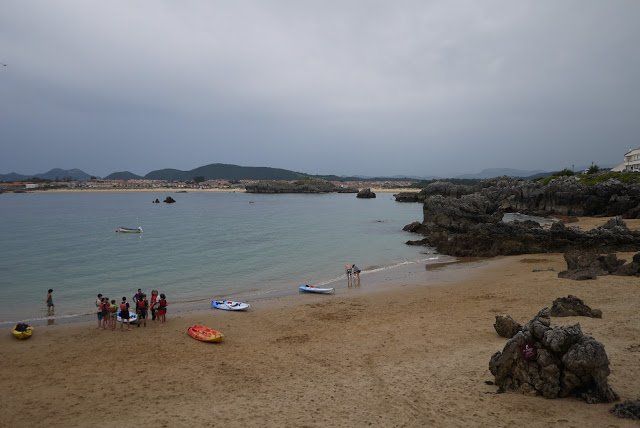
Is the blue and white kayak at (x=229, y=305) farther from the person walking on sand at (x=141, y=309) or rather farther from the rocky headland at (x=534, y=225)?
the rocky headland at (x=534, y=225)

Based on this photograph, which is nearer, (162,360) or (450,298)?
(162,360)

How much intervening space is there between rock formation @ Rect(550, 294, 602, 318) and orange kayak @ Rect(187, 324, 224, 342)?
38.3 feet

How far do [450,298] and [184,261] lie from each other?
68.6 ft

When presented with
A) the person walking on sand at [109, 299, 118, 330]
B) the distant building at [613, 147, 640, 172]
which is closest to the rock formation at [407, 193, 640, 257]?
the person walking on sand at [109, 299, 118, 330]

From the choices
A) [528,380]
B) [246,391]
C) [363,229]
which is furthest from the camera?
[363,229]

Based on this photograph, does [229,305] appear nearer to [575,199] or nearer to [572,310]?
[572,310]

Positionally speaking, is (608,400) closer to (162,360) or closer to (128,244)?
(162,360)

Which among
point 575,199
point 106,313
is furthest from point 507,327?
point 575,199

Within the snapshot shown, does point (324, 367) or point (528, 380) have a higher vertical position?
point (528, 380)

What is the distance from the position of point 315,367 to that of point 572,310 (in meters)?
9.27

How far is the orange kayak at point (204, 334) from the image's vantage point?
48.8ft

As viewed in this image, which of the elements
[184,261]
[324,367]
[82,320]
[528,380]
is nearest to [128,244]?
[184,261]

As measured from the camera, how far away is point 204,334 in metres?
15.1

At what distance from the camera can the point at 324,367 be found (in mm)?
12188
